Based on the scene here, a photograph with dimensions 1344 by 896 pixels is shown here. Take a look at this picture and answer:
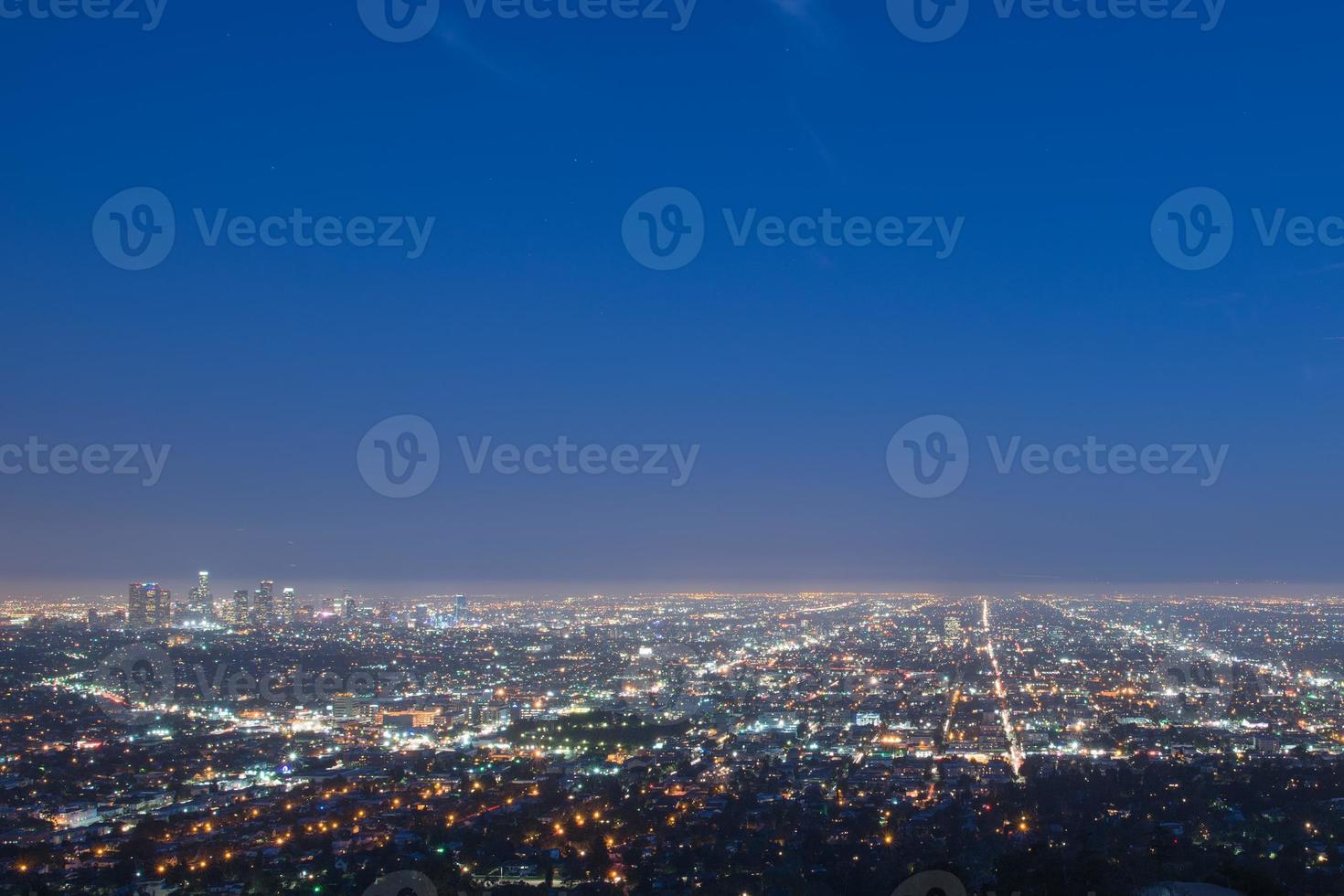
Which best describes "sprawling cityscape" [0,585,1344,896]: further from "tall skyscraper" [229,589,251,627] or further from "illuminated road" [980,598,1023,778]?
"tall skyscraper" [229,589,251,627]

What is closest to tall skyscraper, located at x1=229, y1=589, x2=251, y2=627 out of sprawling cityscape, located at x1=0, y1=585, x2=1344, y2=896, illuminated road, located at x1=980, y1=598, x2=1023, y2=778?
sprawling cityscape, located at x1=0, y1=585, x2=1344, y2=896

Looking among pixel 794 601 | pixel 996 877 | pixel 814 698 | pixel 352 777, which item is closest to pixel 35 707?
pixel 352 777

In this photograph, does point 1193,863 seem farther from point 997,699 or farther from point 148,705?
point 148,705

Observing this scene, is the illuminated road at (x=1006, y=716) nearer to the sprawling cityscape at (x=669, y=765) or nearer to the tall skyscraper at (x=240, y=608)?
the sprawling cityscape at (x=669, y=765)

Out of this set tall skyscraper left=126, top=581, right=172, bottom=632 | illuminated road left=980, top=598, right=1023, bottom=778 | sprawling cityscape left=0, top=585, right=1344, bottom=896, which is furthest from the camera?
tall skyscraper left=126, top=581, right=172, bottom=632

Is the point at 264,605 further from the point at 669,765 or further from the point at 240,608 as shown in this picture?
the point at 669,765

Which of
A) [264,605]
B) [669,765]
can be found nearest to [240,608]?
[264,605]
